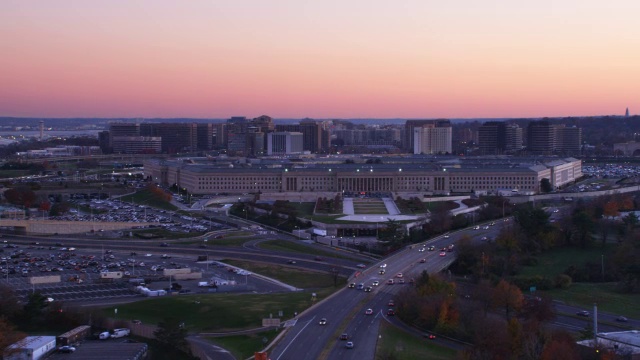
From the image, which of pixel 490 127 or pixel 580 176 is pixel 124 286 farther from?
pixel 490 127

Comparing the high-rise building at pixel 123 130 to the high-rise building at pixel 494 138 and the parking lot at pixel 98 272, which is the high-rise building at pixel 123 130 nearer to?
the high-rise building at pixel 494 138

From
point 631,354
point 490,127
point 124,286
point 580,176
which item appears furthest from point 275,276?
point 490,127

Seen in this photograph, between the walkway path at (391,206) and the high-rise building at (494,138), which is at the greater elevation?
the high-rise building at (494,138)

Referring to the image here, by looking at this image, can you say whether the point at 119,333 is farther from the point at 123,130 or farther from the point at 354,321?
the point at 123,130

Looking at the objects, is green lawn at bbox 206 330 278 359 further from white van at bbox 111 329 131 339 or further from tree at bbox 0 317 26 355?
tree at bbox 0 317 26 355

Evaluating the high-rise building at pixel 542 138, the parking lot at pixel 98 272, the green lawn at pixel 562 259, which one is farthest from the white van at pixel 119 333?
the high-rise building at pixel 542 138
